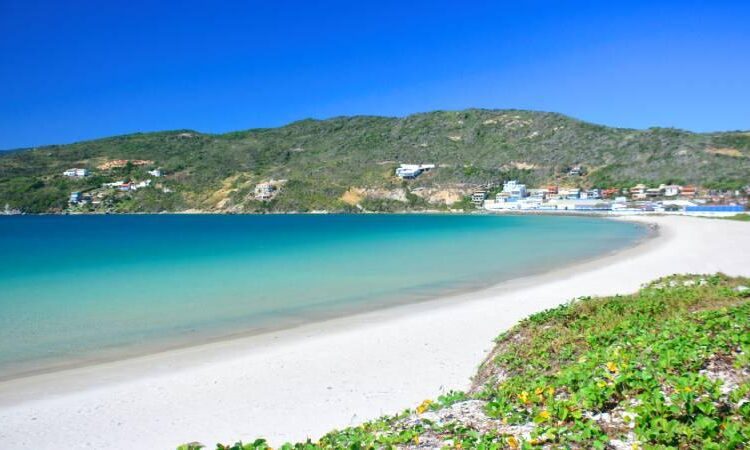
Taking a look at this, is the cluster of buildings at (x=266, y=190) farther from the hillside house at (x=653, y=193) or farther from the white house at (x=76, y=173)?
the hillside house at (x=653, y=193)

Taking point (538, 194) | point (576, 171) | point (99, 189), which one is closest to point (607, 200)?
point (538, 194)

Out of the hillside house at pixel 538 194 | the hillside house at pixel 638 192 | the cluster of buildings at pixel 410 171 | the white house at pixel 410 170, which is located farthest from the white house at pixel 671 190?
→ the white house at pixel 410 170

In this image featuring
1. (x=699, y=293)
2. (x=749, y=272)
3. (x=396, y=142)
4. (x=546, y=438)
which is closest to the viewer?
(x=546, y=438)

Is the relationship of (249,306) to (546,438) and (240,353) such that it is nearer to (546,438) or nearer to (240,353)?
(240,353)

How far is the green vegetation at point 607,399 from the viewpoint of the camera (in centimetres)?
418

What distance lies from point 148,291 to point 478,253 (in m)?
21.3

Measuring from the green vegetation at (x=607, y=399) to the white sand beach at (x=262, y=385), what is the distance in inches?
85.4

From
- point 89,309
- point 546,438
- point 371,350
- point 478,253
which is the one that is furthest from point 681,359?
point 478,253

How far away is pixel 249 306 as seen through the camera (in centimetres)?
1817

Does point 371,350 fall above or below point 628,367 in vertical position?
below

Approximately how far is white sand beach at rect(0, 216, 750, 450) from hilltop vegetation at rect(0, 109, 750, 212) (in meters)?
111

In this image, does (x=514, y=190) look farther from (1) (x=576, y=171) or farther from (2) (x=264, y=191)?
(2) (x=264, y=191)

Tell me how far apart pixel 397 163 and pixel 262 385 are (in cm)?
13944

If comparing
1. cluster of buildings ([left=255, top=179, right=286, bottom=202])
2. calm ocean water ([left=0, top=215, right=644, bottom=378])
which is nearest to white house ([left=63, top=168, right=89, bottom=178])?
cluster of buildings ([left=255, top=179, right=286, bottom=202])
